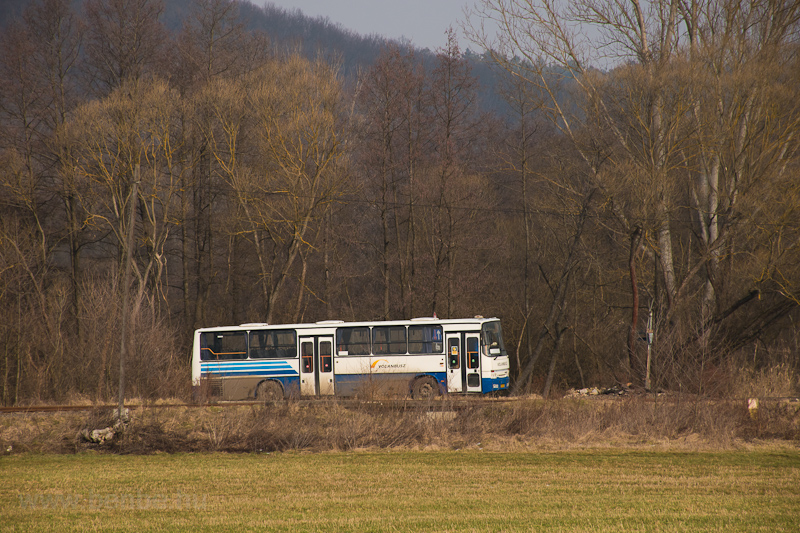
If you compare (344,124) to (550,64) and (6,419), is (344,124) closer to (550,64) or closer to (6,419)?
(550,64)

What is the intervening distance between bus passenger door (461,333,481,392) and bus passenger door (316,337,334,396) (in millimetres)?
4661

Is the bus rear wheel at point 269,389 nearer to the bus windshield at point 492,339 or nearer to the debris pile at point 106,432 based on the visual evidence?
the debris pile at point 106,432

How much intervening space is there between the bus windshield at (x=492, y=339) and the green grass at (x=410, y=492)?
24.6 feet

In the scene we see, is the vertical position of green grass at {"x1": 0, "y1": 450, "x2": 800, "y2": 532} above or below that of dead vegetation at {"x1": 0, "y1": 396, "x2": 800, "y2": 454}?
below

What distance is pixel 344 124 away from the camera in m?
35.2

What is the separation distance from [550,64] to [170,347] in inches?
788

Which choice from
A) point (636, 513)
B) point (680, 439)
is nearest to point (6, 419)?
point (636, 513)

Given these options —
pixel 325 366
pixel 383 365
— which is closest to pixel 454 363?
pixel 383 365

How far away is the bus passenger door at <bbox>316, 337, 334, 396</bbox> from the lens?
2312 cm

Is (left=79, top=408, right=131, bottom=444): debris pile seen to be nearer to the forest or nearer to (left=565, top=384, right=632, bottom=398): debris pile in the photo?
the forest

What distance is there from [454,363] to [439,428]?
18.7 ft

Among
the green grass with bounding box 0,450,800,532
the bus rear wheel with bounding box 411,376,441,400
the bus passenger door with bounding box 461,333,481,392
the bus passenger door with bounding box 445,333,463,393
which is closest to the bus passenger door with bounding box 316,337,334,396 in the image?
the bus rear wheel with bounding box 411,376,441,400

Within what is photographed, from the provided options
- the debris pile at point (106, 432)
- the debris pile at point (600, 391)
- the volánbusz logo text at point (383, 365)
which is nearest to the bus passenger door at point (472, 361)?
the volánbusz logo text at point (383, 365)

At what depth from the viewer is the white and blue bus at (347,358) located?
22562 mm
